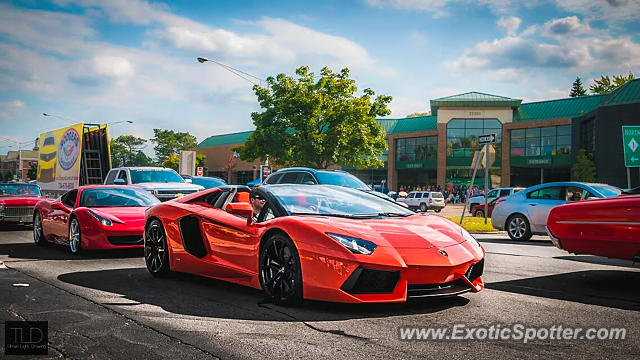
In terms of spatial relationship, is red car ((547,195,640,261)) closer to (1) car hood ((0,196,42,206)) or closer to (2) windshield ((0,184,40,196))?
(1) car hood ((0,196,42,206))

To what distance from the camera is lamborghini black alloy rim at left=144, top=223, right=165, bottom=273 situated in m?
7.72

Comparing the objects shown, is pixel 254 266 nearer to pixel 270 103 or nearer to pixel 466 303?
pixel 466 303

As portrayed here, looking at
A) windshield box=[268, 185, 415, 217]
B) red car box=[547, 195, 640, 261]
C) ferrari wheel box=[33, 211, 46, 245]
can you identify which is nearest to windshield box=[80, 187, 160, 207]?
ferrari wheel box=[33, 211, 46, 245]

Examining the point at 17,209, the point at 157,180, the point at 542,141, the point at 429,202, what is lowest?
the point at 429,202

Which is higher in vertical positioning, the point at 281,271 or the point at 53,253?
the point at 281,271

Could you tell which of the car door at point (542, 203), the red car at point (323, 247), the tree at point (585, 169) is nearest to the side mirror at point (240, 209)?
the red car at point (323, 247)

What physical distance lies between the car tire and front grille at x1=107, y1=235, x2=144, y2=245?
367 inches

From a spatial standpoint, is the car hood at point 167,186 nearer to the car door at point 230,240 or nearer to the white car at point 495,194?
the car door at point 230,240

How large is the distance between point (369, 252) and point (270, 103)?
113 feet

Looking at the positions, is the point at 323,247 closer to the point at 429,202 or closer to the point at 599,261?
the point at 599,261

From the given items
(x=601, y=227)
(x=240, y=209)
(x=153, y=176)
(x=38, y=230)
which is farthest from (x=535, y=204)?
(x=153, y=176)

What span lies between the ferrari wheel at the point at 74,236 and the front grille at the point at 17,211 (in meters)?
7.39

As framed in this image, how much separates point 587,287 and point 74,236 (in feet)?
26.6

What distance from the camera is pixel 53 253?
1082cm
